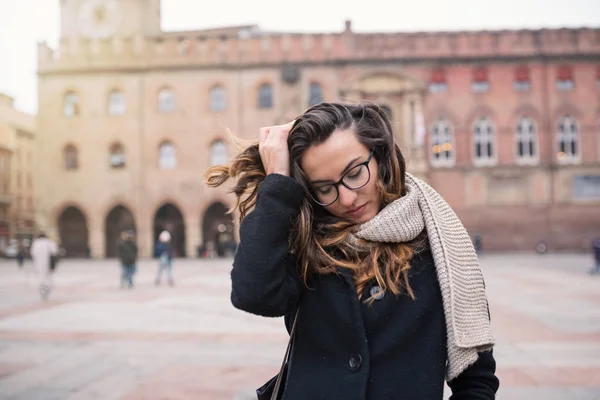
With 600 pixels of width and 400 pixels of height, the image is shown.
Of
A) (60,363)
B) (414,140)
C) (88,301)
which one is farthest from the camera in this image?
(414,140)

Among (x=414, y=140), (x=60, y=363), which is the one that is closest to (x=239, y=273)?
(x=60, y=363)

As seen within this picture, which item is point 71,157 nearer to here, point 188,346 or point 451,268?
point 188,346

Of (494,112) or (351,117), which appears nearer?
(351,117)

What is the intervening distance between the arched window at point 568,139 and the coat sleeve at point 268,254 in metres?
34.8

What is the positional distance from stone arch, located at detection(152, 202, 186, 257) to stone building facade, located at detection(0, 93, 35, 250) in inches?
686

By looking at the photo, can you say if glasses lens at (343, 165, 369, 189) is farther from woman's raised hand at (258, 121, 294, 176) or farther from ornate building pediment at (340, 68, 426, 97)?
ornate building pediment at (340, 68, 426, 97)

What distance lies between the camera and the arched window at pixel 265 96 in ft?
110

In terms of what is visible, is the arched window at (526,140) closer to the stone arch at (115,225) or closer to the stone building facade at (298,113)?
the stone building facade at (298,113)

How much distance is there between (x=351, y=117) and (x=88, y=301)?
1271 centimetres

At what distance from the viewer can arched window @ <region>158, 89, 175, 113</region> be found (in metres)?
33.7

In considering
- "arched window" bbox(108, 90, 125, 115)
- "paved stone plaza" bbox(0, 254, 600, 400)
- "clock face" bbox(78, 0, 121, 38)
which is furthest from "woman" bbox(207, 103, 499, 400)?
"clock face" bbox(78, 0, 121, 38)

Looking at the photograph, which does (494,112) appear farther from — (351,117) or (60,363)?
(351,117)

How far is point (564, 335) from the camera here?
7.98m

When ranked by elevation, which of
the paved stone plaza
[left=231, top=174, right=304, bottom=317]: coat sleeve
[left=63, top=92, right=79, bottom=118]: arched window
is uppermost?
[left=63, top=92, right=79, bottom=118]: arched window
